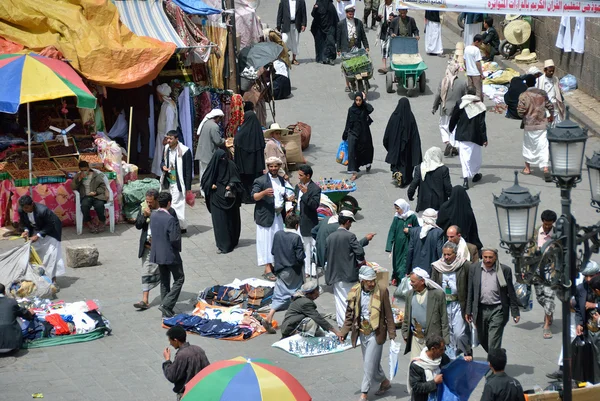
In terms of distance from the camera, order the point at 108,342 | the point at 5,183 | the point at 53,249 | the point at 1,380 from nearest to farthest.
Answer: the point at 1,380, the point at 108,342, the point at 53,249, the point at 5,183

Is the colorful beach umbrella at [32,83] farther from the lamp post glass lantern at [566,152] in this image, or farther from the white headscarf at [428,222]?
the lamp post glass lantern at [566,152]

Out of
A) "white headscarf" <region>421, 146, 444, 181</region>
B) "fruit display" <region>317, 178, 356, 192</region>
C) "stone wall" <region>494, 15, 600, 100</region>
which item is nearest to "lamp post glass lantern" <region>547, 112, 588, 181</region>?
"white headscarf" <region>421, 146, 444, 181</region>

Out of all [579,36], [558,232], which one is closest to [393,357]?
[558,232]

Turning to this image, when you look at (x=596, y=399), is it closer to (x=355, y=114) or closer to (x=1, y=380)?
(x=1, y=380)

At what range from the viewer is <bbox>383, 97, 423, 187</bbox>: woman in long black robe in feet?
58.2

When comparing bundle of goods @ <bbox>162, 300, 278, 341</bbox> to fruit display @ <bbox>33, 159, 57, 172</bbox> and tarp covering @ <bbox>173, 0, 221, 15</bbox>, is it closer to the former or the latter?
fruit display @ <bbox>33, 159, 57, 172</bbox>

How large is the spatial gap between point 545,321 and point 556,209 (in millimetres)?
4220

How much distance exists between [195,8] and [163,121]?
2.05 metres

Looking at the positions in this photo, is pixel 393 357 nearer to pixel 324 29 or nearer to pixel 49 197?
pixel 49 197

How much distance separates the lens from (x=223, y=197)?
1547cm

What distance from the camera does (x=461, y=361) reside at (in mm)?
10102

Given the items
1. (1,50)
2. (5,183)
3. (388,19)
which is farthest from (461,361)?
(388,19)

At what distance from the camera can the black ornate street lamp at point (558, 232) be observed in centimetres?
826

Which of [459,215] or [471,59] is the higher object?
[471,59]
